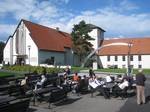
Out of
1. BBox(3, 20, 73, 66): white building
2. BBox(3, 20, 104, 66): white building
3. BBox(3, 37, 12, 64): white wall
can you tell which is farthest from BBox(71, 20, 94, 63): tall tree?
BBox(3, 37, 12, 64): white wall

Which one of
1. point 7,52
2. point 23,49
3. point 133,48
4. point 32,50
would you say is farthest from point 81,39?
point 7,52

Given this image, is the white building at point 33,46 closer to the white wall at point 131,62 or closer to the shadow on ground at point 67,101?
the white wall at point 131,62

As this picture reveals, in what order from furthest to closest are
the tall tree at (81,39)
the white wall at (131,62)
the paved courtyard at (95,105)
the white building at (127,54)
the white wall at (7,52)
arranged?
the white building at (127,54)
the white wall at (131,62)
the tall tree at (81,39)
the white wall at (7,52)
the paved courtyard at (95,105)

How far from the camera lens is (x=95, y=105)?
14.6 meters

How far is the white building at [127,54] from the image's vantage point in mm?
72250

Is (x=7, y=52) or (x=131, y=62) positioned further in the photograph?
(x=131, y=62)

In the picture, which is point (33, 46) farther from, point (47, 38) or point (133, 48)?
point (133, 48)

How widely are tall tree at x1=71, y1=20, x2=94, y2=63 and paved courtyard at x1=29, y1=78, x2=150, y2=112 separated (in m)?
49.1

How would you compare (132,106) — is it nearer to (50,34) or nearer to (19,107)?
(19,107)

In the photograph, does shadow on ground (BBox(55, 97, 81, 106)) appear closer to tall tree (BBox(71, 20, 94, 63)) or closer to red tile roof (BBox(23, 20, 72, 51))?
red tile roof (BBox(23, 20, 72, 51))

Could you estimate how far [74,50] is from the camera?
220 ft

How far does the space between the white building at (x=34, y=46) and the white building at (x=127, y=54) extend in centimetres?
1327

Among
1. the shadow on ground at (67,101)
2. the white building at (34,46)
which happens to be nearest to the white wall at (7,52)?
the white building at (34,46)

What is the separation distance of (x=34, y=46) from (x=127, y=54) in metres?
25.8
